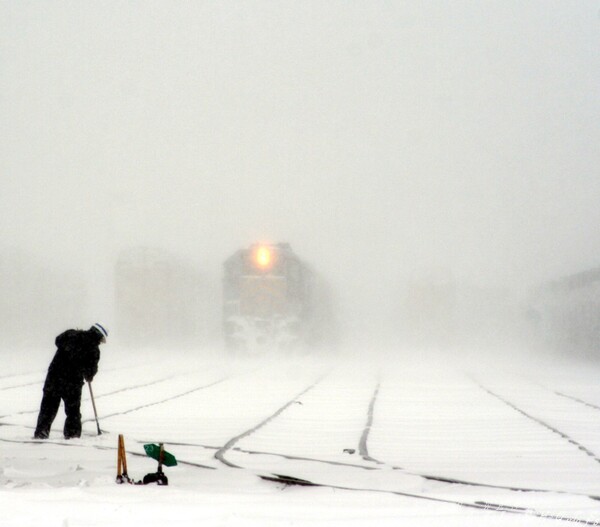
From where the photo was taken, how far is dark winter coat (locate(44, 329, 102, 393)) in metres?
8.25

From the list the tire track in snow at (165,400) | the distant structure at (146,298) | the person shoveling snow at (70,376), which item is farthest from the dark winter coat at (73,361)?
the distant structure at (146,298)

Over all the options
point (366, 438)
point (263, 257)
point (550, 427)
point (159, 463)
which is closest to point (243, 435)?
point (366, 438)

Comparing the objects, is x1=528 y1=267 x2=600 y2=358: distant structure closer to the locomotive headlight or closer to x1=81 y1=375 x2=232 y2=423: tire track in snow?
the locomotive headlight

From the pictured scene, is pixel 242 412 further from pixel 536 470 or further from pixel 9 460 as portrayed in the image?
pixel 536 470

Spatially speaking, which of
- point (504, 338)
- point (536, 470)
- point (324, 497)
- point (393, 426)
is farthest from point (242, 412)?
point (504, 338)

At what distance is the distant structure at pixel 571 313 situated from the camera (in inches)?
1182

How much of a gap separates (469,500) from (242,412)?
259 inches

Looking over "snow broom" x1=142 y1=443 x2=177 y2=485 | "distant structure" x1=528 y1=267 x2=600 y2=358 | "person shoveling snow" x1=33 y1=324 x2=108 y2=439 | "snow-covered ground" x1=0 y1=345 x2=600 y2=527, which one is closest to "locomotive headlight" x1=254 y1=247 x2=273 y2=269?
"distant structure" x1=528 y1=267 x2=600 y2=358

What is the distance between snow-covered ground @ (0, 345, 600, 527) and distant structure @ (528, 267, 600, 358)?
16.1 m

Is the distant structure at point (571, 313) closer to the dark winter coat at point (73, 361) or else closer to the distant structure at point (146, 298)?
the distant structure at point (146, 298)

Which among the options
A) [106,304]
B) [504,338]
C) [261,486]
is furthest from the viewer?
[504,338]

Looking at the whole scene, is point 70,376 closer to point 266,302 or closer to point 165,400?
point 165,400

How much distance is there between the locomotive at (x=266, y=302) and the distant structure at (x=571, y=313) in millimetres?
11745

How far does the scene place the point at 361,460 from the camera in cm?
683
